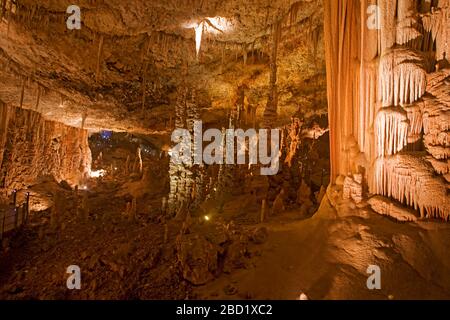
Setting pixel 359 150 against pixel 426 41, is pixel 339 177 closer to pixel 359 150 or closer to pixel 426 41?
pixel 359 150

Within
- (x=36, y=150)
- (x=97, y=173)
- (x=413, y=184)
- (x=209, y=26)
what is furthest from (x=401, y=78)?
(x=97, y=173)

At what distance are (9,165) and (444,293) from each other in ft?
50.8

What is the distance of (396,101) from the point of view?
5.72 metres

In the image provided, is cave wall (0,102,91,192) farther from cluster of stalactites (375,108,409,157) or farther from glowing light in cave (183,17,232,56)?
cluster of stalactites (375,108,409,157)

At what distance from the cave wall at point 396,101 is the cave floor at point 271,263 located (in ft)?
2.24

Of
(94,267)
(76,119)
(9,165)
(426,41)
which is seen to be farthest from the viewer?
(76,119)

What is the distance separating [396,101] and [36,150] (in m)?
15.3

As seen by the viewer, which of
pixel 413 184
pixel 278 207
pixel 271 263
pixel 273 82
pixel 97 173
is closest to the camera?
pixel 413 184

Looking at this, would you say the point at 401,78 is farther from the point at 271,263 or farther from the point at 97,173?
the point at 97,173

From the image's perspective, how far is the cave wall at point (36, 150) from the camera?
43.7ft

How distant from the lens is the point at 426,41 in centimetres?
573

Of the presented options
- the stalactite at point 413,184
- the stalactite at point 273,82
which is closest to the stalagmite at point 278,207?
the stalactite at point 273,82

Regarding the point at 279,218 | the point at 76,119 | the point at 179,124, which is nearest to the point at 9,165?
the point at 76,119
